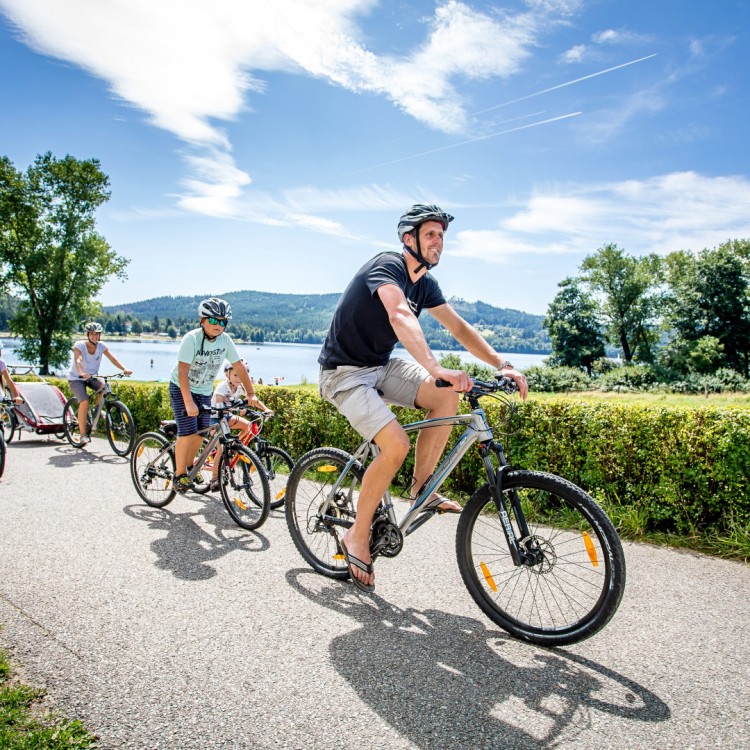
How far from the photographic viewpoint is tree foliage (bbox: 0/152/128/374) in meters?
36.2

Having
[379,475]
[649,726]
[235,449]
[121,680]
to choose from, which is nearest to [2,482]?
A: [235,449]

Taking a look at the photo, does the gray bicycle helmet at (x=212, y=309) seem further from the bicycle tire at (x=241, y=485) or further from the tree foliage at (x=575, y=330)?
the tree foliage at (x=575, y=330)

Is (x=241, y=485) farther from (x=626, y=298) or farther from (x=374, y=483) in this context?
(x=626, y=298)

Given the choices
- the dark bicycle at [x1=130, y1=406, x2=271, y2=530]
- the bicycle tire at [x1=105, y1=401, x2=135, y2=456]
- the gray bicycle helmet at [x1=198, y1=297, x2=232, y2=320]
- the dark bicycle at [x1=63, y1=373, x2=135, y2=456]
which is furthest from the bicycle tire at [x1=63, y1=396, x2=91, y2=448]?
the gray bicycle helmet at [x1=198, y1=297, x2=232, y2=320]

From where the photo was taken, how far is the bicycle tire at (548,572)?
298 cm

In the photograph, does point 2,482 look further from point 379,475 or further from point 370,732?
point 370,732

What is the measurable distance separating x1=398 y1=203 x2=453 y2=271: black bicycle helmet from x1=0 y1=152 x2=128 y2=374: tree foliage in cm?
3849

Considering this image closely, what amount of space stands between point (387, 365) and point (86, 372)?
7.78m

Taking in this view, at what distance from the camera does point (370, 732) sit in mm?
2541

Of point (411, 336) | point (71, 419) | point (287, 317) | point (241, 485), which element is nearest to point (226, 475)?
point (241, 485)

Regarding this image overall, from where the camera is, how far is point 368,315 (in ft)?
12.3

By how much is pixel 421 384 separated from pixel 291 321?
159 metres

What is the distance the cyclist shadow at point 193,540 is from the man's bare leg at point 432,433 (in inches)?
71.1

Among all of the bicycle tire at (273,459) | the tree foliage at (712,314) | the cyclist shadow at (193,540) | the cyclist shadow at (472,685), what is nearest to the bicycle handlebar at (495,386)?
the cyclist shadow at (472,685)
